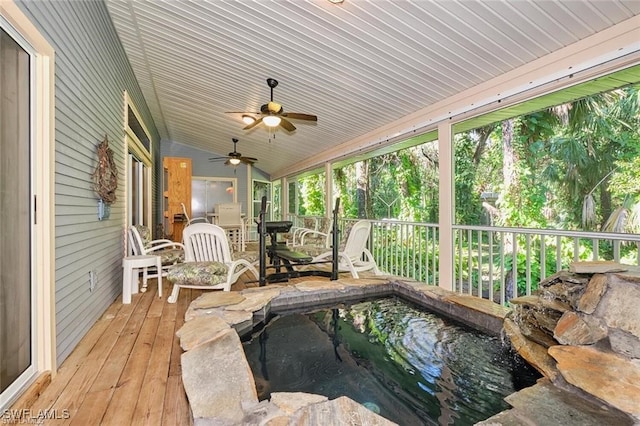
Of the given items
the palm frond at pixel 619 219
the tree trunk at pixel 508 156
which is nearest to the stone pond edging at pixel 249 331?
the palm frond at pixel 619 219

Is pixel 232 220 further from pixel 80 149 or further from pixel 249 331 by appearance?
pixel 249 331

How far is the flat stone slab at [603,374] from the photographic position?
1473mm

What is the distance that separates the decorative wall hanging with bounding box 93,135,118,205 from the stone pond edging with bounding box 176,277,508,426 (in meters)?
1.53

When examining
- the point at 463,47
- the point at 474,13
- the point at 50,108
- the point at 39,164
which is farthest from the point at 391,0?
the point at 39,164

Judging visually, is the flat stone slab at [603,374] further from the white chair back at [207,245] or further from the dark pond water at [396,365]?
the white chair back at [207,245]

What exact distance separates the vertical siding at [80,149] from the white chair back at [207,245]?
86cm

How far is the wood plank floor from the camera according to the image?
1565mm

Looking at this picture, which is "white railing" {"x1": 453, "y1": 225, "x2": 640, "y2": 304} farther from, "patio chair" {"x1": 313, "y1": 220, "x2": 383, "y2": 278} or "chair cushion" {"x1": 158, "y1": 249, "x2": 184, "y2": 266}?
"chair cushion" {"x1": 158, "y1": 249, "x2": 184, "y2": 266}

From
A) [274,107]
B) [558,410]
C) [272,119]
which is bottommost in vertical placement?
[558,410]

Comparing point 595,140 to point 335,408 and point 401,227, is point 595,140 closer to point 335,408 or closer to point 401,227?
point 401,227

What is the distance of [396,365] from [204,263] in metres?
2.35

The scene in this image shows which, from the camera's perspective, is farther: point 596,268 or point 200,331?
point 200,331

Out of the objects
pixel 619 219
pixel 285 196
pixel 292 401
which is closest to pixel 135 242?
pixel 292 401

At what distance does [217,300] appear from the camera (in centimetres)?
297
